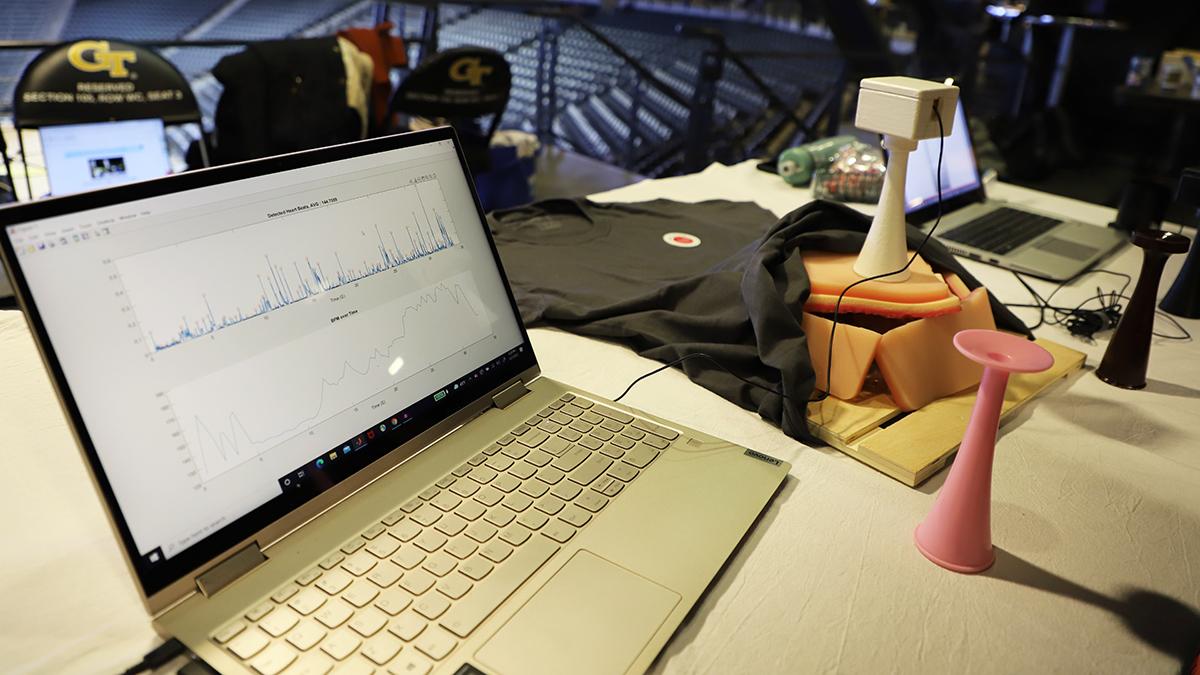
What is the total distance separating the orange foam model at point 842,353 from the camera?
86cm

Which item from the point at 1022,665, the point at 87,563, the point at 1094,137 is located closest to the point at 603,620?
the point at 1022,665

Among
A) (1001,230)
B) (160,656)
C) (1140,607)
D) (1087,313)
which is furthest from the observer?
(1001,230)

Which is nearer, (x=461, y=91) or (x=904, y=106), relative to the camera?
(x=904, y=106)

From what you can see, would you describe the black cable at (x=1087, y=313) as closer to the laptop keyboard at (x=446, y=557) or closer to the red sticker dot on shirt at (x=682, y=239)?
the red sticker dot on shirt at (x=682, y=239)

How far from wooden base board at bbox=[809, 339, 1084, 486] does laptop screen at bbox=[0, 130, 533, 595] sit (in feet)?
1.27

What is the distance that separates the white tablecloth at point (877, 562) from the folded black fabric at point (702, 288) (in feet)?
0.18

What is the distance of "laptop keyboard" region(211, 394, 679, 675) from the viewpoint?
498 millimetres

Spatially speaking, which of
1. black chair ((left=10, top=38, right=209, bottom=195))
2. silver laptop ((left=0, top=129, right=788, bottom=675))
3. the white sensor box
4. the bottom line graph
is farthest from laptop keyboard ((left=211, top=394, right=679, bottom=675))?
black chair ((left=10, top=38, right=209, bottom=195))

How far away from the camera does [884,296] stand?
0.90 meters

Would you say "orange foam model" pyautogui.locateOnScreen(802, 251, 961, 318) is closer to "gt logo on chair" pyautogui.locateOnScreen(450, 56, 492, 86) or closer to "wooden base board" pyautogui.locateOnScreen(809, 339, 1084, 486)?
"wooden base board" pyautogui.locateOnScreen(809, 339, 1084, 486)

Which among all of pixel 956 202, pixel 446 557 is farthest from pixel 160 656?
pixel 956 202

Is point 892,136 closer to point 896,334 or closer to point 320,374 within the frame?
point 896,334

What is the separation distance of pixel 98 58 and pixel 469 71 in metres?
1.10

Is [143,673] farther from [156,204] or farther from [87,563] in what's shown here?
[156,204]
